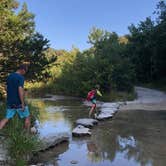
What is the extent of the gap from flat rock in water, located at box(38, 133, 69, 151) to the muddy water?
0.15 metres

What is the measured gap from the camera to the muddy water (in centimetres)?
895

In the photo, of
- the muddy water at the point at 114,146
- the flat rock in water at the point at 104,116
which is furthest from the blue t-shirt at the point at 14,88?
the flat rock in water at the point at 104,116

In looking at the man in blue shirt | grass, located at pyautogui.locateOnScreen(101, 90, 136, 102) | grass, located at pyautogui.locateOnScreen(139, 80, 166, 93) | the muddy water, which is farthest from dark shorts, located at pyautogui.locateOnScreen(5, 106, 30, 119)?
grass, located at pyautogui.locateOnScreen(139, 80, 166, 93)

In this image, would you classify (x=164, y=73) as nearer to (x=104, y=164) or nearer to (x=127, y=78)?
(x=127, y=78)

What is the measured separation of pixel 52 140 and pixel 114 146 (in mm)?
1740

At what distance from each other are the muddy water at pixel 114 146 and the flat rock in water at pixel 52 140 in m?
0.15

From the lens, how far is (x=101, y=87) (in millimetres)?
30062

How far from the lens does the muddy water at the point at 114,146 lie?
895 cm

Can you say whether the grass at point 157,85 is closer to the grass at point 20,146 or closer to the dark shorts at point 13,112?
the dark shorts at point 13,112

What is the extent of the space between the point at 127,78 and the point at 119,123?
16350 mm

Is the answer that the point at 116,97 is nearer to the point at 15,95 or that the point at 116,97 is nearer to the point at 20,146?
the point at 15,95

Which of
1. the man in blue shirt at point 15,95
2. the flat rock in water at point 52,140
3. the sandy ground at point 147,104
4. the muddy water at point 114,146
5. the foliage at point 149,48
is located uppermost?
the foliage at point 149,48

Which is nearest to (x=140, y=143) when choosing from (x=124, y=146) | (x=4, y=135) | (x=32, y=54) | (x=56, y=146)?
(x=124, y=146)

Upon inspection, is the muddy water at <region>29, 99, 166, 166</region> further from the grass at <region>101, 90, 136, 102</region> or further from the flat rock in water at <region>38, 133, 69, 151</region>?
the grass at <region>101, 90, 136, 102</region>
